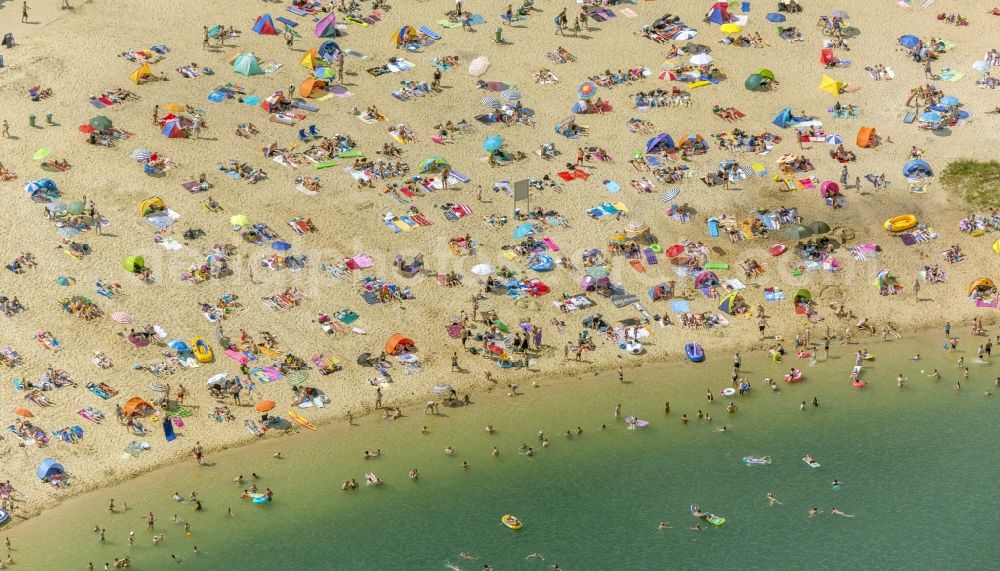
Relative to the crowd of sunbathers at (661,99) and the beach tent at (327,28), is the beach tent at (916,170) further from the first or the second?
the beach tent at (327,28)

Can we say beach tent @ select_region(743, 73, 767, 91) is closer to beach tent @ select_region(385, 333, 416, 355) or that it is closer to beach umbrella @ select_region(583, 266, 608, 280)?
beach umbrella @ select_region(583, 266, 608, 280)

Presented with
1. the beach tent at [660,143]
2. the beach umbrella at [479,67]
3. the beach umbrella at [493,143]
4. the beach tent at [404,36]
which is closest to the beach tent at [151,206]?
the beach umbrella at [493,143]

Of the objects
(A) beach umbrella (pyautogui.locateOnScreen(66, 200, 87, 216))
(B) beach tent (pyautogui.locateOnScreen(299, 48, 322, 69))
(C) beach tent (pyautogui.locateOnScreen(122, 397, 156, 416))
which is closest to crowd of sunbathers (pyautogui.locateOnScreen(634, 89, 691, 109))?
(B) beach tent (pyautogui.locateOnScreen(299, 48, 322, 69))

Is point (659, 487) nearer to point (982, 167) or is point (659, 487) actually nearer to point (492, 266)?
point (492, 266)

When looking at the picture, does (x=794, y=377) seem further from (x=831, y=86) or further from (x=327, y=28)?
(x=327, y=28)

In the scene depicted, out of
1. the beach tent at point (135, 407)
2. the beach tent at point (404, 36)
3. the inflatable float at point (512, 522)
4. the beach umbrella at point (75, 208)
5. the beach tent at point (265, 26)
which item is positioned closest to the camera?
the inflatable float at point (512, 522)

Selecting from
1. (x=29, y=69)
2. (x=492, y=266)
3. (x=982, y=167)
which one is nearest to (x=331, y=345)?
(x=492, y=266)
